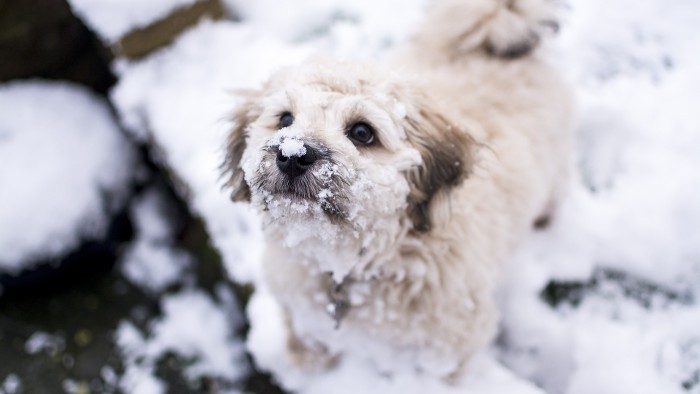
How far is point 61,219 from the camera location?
3.07m

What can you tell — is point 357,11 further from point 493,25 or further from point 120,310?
point 120,310

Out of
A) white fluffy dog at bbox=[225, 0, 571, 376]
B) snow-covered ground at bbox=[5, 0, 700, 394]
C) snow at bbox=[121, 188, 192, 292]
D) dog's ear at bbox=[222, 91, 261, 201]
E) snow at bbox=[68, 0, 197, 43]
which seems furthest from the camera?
snow at bbox=[121, 188, 192, 292]

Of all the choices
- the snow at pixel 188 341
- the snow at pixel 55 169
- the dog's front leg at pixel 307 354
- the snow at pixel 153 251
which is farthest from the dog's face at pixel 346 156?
the snow at pixel 55 169

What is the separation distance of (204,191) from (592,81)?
2590mm

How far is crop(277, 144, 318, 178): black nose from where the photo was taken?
56.1 inches

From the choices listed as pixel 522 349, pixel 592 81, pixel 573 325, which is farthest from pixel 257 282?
pixel 592 81

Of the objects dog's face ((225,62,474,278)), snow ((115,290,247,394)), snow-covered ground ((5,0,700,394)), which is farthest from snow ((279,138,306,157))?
snow ((115,290,247,394))

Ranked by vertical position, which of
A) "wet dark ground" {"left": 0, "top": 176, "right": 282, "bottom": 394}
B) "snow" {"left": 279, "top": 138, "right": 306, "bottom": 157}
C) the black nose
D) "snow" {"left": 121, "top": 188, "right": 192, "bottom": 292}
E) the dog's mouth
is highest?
"snow" {"left": 279, "top": 138, "right": 306, "bottom": 157}

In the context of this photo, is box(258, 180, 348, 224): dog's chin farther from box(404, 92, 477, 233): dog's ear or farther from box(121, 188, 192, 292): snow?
box(121, 188, 192, 292): snow

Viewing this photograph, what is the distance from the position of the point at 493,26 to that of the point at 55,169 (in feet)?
9.15

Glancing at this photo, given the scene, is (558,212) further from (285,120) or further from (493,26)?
(285,120)

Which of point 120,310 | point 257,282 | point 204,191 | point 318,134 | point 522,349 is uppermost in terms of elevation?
point 318,134

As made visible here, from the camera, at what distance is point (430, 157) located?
1.74 m

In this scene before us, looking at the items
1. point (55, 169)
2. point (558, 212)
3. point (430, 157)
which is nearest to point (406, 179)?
point (430, 157)
